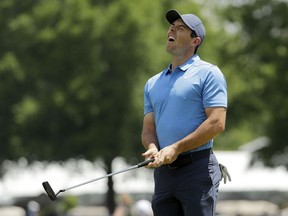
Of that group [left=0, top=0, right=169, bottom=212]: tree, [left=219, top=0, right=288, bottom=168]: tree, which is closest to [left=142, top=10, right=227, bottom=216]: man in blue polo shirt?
[left=219, top=0, right=288, bottom=168]: tree

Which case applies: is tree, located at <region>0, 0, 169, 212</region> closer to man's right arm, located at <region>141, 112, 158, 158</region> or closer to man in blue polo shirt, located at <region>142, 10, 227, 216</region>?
man's right arm, located at <region>141, 112, 158, 158</region>

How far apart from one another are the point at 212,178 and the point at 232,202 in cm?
3338

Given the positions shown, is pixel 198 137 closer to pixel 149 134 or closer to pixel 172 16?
pixel 149 134

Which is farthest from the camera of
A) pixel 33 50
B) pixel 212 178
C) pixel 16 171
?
pixel 16 171

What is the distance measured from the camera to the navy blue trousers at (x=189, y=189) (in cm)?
729

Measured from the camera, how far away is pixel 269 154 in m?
42.8

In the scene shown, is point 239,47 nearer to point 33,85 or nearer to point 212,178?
point 33,85

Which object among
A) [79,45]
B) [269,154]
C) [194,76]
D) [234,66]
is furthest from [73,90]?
[194,76]

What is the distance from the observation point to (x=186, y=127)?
A: 7340 millimetres

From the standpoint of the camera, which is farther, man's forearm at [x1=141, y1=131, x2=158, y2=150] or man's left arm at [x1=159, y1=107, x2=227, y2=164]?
man's forearm at [x1=141, y1=131, x2=158, y2=150]

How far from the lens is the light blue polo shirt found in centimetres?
731

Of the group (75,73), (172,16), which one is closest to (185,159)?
(172,16)

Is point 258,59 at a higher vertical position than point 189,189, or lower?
higher

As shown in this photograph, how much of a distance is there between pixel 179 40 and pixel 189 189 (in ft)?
3.64
